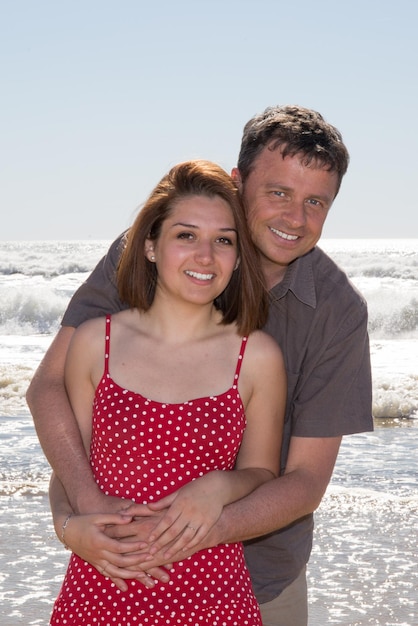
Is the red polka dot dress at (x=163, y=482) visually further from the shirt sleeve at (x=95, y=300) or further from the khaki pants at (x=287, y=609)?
the khaki pants at (x=287, y=609)

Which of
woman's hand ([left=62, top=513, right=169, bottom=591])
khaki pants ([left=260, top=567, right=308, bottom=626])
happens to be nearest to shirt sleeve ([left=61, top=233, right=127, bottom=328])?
woman's hand ([left=62, top=513, right=169, bottom=591])

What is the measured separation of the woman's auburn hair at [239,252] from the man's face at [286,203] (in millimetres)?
311

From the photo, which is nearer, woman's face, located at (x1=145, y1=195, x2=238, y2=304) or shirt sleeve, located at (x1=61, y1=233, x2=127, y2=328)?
woman's face, located at (x1=145, y1=195, x2=238, y2=304)

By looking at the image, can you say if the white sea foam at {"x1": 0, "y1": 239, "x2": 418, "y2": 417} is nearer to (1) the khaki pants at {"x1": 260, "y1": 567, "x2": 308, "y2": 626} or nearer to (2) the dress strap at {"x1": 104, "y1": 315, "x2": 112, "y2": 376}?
(1) the khaki pants at {"x1": 260, "y1": 567, "x2": 308, "y2": 626}

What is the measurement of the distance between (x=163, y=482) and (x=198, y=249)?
621mm

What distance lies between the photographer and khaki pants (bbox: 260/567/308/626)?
343cm

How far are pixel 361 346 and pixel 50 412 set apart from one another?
988 millimetres

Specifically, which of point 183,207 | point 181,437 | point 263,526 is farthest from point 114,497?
point 183,207

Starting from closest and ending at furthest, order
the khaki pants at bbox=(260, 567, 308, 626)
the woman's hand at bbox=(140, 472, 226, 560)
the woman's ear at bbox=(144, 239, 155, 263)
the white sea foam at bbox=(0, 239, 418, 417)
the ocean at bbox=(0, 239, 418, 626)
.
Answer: the woman's hand at bbox=(140, 472, 226, 560) < the woman's ear at bbox=(144, 239, 155, 263) < the khaki pants at bbox=(260, 567, 308, 626) < the ocean at bbox=(0, 239, 418, 626) < the white sea foam at bbox=(0, 239, 418, 417)

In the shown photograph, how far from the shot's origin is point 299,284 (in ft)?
10.5

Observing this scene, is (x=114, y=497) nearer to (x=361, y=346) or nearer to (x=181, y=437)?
(x=181, y=437)

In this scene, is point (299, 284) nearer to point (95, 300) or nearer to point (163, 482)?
point (95, 300)

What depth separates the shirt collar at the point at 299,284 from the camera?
319 centimetres

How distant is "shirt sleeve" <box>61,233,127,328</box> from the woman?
186mm
